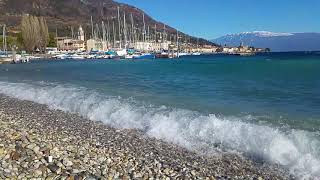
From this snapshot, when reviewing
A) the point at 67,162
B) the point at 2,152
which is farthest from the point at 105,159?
the point at 2,152

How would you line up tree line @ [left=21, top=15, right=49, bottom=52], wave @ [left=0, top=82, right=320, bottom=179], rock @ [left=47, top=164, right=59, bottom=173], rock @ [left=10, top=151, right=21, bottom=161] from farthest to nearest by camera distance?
1. tree line @ [left=21, top=15, right=49, bottom=52]
2. wave @ [left=0, top=82, right=320, bottom=179]
3. rock @ [left=10, top=151, right=21, bottom=161]
4. rock @ [left=47, top=164, right=59, bottom=173]

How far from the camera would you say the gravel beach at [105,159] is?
11.3m

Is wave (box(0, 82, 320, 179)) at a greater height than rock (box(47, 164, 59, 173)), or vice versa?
rock (box(47, 164, 59, 173))

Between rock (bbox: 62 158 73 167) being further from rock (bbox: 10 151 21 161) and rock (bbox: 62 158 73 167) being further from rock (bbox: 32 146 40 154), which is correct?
rock (bbox: 10 151 21 161)

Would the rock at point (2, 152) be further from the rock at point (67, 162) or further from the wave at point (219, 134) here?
the wave at point (219, 134)

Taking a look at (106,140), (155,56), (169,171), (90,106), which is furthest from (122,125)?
(155,56)

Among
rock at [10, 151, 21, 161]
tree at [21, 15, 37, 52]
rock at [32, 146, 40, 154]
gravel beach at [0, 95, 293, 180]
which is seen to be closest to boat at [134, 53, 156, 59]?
tree at [21, 15, 37, 52]

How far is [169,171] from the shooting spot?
38.1ft

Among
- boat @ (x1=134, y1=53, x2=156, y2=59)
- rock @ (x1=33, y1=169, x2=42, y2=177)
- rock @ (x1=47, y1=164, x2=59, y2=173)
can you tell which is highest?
rock @ (x1=47, y1=164, x2=59, y2=173)

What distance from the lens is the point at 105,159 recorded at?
12656mm

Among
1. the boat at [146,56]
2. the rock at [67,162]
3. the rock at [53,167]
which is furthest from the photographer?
the boat at [146,56]

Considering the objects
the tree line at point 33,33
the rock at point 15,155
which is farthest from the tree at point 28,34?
the rock at point 15,155

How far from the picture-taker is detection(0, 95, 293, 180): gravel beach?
445 inches

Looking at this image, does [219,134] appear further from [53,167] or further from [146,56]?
[146,56]
